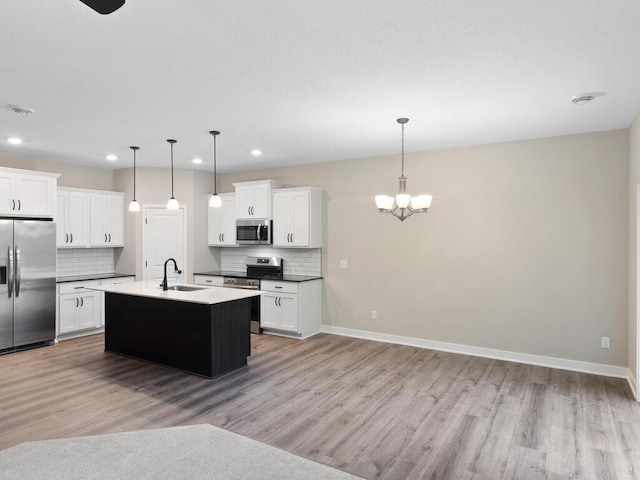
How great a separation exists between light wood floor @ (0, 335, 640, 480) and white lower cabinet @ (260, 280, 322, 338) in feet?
2.84

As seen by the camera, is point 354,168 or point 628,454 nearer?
point 628,454

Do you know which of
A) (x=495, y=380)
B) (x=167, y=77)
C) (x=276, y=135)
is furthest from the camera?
(x=276, y=135)

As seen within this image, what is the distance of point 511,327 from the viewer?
5035 millimetres

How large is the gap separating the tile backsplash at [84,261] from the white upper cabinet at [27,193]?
1030 millimetres

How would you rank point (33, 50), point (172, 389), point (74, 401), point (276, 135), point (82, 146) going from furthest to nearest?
point (82, 146) → point (276, 135) → point (172, 389) → point (74, 401) → point (33, 50)

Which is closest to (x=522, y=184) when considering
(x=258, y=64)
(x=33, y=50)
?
(x=258, y=64)

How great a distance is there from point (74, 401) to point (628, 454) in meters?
4.59

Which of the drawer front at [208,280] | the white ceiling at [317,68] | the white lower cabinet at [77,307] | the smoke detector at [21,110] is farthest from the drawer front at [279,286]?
the smoke detector at [21,110]

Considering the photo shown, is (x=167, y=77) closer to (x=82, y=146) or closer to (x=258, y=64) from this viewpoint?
(x=258, y=64)

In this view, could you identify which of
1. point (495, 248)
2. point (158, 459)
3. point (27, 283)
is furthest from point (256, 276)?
point (158, 459)

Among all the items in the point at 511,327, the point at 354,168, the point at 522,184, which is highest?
the point at 354,168

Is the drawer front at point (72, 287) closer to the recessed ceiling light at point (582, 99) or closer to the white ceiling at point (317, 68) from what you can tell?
the white ceiling at point (317, 68)

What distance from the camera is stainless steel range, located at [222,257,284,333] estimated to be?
21.0 ft

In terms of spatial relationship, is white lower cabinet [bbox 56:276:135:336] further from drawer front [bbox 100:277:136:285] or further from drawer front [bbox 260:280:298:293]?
drawer front [bbox 260:280:298:293]
